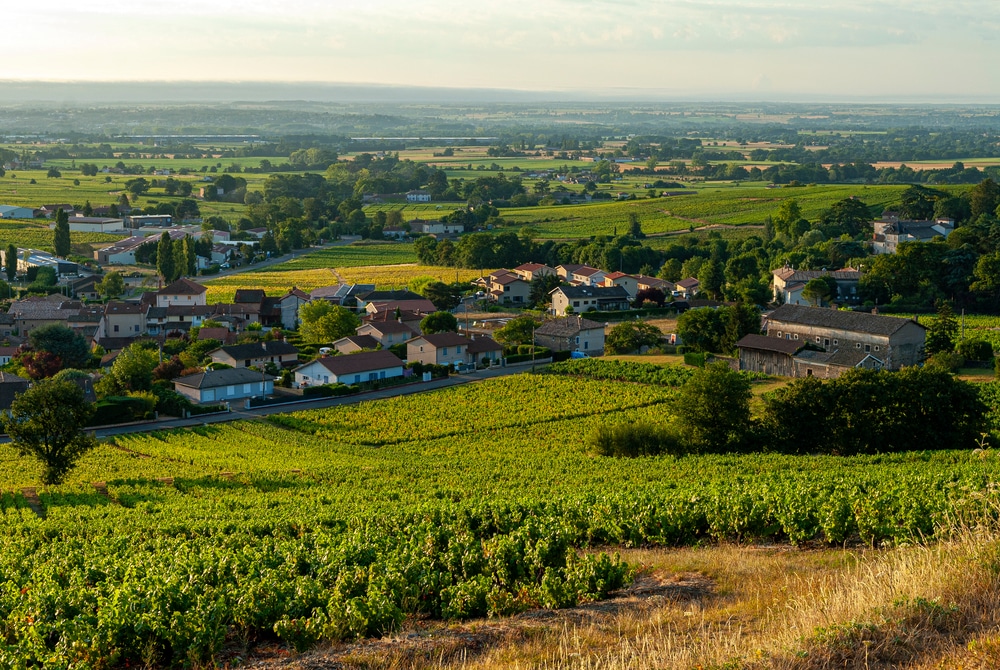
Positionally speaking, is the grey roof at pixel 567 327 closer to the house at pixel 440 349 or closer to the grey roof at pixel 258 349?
the house at pixel 440 349

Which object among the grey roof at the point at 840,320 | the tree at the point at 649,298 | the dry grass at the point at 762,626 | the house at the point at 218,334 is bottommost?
the house at the point at 218,334

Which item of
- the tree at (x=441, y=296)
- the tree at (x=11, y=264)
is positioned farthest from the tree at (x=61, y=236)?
the tree at (x=441, y=296)

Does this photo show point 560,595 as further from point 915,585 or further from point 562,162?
point 562,162

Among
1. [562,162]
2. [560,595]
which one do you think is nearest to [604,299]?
[560,595]

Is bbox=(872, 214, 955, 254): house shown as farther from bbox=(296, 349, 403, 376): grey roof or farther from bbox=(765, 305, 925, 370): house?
bbox=(296, 349, 403, 376): grey roof

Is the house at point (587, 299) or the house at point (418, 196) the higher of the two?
the house at point (418, 196)

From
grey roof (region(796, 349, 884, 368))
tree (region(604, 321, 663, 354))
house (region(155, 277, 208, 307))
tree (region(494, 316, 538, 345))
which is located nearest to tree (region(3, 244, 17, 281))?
house (region(155, 277, 208, 307))
